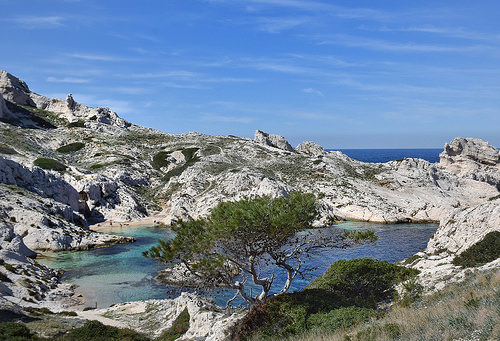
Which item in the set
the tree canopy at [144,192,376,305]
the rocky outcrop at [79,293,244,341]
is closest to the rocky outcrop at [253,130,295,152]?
the rocky outcrop at [79,293,244,341]

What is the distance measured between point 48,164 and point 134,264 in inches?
1681

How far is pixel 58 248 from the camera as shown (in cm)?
4603

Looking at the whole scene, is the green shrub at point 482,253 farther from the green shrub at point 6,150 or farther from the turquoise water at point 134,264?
the green shrub at point 6,150

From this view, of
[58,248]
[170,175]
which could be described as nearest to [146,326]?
[58,248]

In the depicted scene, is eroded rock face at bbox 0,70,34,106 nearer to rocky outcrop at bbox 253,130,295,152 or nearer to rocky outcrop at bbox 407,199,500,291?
rocky outcrop at bbox 253,130,295,152

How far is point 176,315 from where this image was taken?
23891mm

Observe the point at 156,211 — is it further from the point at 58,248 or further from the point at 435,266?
the point at 435,266

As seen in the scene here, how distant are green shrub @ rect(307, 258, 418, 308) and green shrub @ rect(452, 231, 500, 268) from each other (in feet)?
10.1

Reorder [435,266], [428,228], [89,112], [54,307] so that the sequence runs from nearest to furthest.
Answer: [435,266], [54,307], [428,228], [89,112]

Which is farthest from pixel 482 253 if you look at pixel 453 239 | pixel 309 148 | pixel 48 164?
pixel 309 148

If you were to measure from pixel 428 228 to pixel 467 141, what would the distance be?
188ft

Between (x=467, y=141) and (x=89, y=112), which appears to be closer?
(x=467, y=141)

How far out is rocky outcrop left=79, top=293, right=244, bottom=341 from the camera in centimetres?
1877

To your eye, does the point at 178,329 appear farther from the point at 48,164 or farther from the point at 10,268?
the point at 48,164
